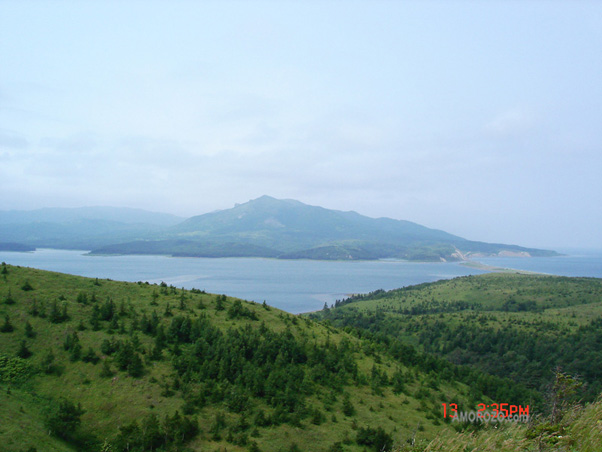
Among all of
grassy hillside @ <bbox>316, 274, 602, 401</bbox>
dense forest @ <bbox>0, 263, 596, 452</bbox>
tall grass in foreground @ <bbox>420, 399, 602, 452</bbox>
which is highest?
tall grass in foreground @ <bbox>420, 399, 602, 452</bbox>

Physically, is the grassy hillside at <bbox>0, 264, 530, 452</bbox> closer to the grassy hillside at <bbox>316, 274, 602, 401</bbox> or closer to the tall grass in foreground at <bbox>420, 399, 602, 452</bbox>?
the tall grass in foreground at <bbox>420, 399, 602, 452</bbox>

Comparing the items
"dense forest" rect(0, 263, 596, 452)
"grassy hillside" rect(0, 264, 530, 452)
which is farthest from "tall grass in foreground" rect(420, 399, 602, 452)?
"grassy hillside" rect(0, 264, 530, 452)

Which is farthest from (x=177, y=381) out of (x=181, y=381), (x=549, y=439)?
(x=549, y=439)

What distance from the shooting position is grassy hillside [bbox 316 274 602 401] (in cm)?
6881

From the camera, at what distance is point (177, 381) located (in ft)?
84.7

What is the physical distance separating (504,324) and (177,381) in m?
92.0

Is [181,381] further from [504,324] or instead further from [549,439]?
[504,324]

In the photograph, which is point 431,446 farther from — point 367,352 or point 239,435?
point 367,352

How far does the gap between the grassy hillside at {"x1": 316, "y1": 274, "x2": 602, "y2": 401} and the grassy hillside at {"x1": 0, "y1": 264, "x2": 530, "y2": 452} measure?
1674 centimetres

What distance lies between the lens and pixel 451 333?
8800 centimetres

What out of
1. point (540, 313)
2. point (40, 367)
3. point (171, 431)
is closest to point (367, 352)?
point (171, 431)

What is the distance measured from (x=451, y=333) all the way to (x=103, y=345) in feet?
267

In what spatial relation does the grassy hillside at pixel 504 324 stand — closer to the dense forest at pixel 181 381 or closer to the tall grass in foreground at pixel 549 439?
the dense forest at pixel 181 381

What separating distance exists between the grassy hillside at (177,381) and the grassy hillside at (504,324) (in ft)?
54.9
